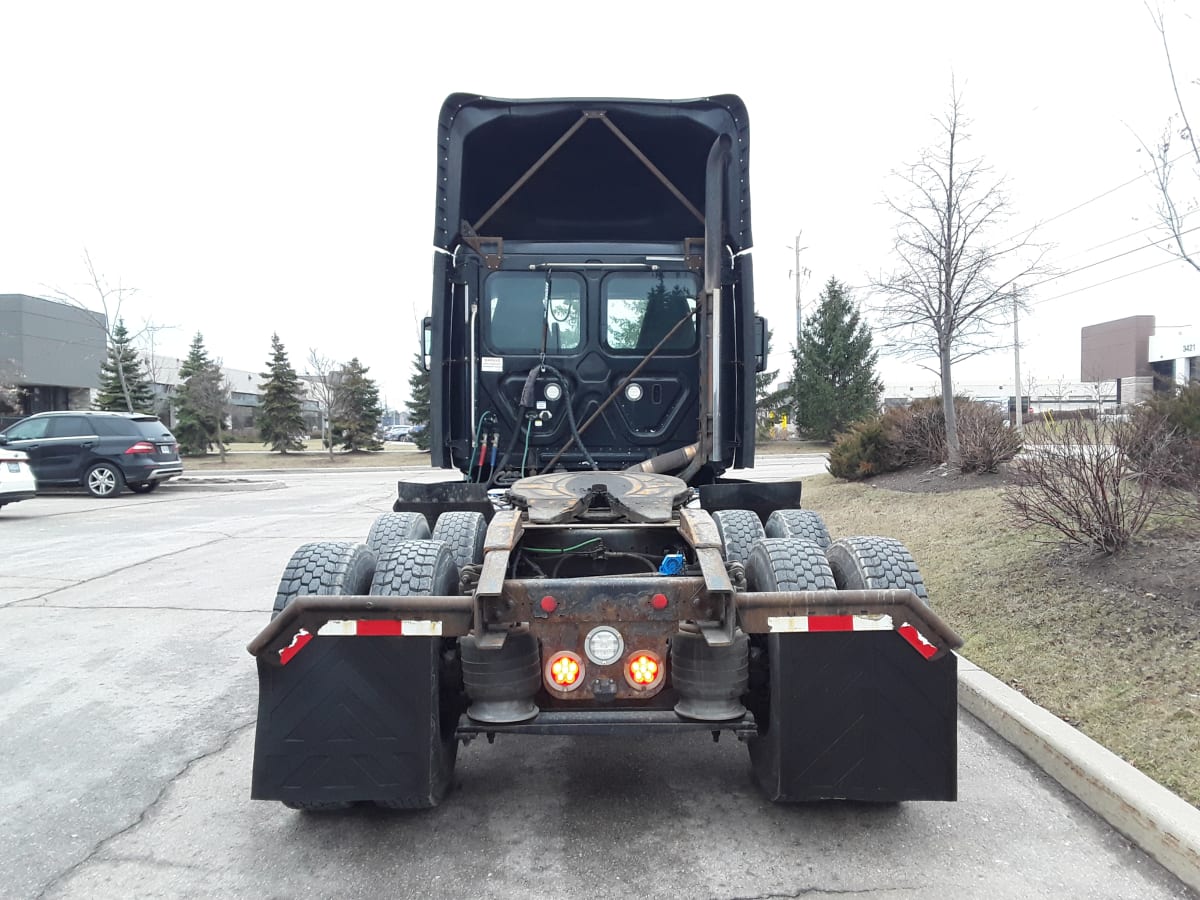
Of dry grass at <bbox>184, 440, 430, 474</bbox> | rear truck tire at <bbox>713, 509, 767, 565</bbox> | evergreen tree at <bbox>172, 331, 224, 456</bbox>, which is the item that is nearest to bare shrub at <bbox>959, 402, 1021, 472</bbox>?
rear truck tire at <bbox>713, 509, 767, 565</bbox>

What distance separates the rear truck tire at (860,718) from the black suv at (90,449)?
1802cm

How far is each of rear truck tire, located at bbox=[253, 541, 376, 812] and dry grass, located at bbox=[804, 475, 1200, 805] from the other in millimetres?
3295

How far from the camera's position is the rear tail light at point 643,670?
275cm

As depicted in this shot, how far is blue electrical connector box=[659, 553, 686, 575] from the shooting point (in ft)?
11.5

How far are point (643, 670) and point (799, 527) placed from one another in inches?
67.8

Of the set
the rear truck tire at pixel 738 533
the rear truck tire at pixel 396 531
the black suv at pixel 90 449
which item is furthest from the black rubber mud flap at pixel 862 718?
the black suv at pixel 90 449

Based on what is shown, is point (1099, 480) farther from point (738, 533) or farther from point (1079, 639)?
point (738, 533)

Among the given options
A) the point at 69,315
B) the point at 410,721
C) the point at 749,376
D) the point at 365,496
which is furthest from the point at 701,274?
the point at 69,315

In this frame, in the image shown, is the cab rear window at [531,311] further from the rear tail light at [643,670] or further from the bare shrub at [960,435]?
the bare shrub at [960,435]

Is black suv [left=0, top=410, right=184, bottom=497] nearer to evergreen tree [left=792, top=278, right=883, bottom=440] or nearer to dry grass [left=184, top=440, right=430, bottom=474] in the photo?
dry grass [left=184, top=440, right=430, bottom=474]

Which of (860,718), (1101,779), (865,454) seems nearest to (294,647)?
(860,718)

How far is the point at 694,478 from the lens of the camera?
18.9 feet

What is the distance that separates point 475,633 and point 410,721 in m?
0.44

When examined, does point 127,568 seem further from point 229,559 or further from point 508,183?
point 508,183
